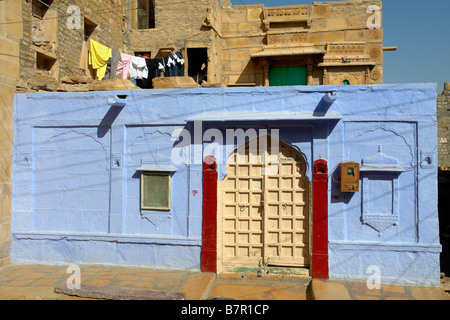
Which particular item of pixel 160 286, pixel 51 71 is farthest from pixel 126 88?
pixel 160 286

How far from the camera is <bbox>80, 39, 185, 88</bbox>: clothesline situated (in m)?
10.4

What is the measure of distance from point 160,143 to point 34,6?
16.4ft

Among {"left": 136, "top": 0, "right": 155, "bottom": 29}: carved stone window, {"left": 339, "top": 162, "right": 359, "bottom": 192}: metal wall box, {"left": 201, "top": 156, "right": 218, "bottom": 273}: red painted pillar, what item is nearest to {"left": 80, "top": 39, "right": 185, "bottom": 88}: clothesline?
{"left": 136, "top": 0, "right": 155, "bottom": 29}: carved stone window

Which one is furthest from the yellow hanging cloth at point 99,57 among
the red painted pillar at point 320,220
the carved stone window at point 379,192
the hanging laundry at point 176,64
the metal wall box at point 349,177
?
the carved stone window at point 379,192

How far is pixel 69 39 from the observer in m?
9.60

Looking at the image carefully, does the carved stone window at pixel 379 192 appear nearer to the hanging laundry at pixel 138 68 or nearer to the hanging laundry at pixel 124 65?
the hanging laundry at pixel 138 68

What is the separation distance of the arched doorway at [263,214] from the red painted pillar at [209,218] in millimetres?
131

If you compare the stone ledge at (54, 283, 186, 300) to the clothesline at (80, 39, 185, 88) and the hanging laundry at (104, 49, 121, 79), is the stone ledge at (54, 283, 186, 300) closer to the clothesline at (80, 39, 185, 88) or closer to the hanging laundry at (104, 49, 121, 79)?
the clothesline at (80, 39, 185, 88)

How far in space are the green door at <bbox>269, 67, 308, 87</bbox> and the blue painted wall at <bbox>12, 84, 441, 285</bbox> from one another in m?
6.60

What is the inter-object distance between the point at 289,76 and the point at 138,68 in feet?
17.6

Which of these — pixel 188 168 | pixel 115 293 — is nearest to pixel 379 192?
pixel 188 168

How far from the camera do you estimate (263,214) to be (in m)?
6.60

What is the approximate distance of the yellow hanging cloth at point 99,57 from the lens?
410 inches

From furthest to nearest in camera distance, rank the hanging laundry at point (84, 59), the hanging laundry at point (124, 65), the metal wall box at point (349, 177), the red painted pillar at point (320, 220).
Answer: the hanging laundry at point (124, 65) < the hanging laundry at point (84, 59) < the red painted pillar at point (320, 220) < the metal wall box at point (349, 177)
